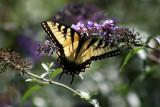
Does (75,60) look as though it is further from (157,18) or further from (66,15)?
(157,18)

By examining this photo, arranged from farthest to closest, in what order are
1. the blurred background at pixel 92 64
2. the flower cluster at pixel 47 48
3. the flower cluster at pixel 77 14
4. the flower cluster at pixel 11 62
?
1. the blurred background at pixel 92 64
2. the flower cluster at pixel 77 14
3. the flower cluster at pixel 47 48
4. the flower cluster at pixel 11 62

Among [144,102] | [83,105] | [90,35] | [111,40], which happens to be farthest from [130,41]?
[83,105]

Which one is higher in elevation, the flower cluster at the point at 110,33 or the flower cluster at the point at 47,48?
the flower cluster at the point at 110,33

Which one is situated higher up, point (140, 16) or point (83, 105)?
point (140, 16)

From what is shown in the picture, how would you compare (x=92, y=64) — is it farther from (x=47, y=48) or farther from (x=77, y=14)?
(x=47, y=48)

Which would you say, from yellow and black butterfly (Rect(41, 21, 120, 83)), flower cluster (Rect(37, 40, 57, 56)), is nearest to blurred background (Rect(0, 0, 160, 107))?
yellow and black butterfly (Rect(41, 21, 120, 83))

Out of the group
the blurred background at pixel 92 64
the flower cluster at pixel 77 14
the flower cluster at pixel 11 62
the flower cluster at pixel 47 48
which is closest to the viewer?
the flower cluster at pixel 11 62

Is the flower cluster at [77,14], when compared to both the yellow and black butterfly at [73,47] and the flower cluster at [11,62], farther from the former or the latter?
the flower cluster at [11,62]

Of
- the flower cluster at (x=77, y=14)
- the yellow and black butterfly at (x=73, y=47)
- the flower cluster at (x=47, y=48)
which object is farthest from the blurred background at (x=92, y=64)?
the flower cluster at (x=47, y=48)
